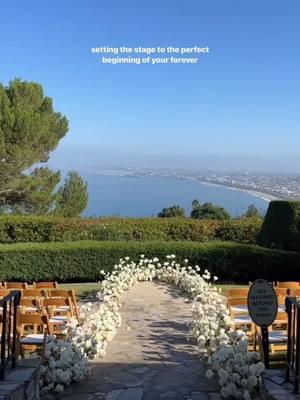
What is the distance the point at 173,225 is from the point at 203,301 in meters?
8.53

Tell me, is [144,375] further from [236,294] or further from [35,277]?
[35,277]

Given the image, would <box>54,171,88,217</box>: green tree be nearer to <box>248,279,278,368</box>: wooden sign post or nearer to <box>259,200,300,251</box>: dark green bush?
<box>259,200,300,251</box>: dark green bush

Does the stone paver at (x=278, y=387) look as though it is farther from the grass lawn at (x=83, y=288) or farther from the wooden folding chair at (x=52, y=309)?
the grass lawn at (x=83, y=288)

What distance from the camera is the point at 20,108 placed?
2573cm

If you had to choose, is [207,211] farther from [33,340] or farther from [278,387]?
[278,387]

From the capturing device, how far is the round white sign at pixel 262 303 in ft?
15.8

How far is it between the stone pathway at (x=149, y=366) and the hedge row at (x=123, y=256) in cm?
526

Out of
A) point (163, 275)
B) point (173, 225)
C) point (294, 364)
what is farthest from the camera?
point (173, 225)

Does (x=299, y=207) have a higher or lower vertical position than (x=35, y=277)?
higher

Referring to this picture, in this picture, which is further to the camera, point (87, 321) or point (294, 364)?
point (87, 321)

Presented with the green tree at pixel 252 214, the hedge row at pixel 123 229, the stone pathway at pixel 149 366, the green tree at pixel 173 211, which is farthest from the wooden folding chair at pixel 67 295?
the green tree at pixel 173 211

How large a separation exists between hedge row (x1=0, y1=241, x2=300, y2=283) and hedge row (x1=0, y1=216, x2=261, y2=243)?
2239mm

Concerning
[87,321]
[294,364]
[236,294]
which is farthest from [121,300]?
[294,364]

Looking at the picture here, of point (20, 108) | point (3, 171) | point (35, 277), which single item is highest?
point (20, 108)
